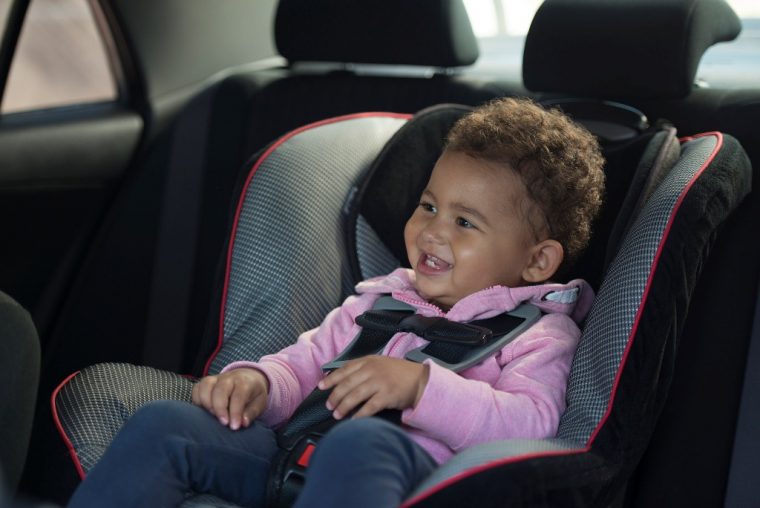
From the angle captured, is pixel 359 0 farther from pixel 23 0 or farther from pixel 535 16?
pixel 23 0

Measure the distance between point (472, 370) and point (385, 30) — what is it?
2.83 feet

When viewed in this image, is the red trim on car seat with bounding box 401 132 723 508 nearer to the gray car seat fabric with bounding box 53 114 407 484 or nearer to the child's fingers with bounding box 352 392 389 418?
the child's fingers with bounding box 352 392 389 418

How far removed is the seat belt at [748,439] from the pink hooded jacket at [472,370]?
0.29 metres

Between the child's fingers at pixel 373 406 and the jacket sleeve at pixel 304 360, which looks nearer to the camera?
the child's fingers at pixel 373 406

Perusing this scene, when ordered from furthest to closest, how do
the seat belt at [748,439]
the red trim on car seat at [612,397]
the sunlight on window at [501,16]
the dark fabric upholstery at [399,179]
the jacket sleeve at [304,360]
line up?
the sunlight on window at [501,16] < the dark fabric upholstery at [399,179] < the seat belt at [748,439] < the jacket sleeve at [304,360] < the red trim on car seat at [612,397]

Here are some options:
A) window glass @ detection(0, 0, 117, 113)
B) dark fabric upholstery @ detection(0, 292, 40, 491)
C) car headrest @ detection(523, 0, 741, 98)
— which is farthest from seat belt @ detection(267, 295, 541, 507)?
window glass @ detection(0, 0, 117, 113)

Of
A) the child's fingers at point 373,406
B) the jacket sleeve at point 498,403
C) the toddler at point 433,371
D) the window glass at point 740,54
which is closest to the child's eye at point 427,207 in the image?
the toddler at point 433,371

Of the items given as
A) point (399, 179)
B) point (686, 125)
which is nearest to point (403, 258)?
point (399, 179)

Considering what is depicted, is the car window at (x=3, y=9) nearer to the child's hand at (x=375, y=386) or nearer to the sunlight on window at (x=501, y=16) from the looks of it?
the sunlight on window at (x=501, y=16)

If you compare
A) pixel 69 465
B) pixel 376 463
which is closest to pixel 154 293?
pixel 69 465

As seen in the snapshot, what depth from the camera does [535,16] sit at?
6.33 ft

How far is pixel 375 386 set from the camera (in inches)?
55.2

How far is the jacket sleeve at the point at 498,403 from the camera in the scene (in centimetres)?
140

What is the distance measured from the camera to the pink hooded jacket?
140 cm
